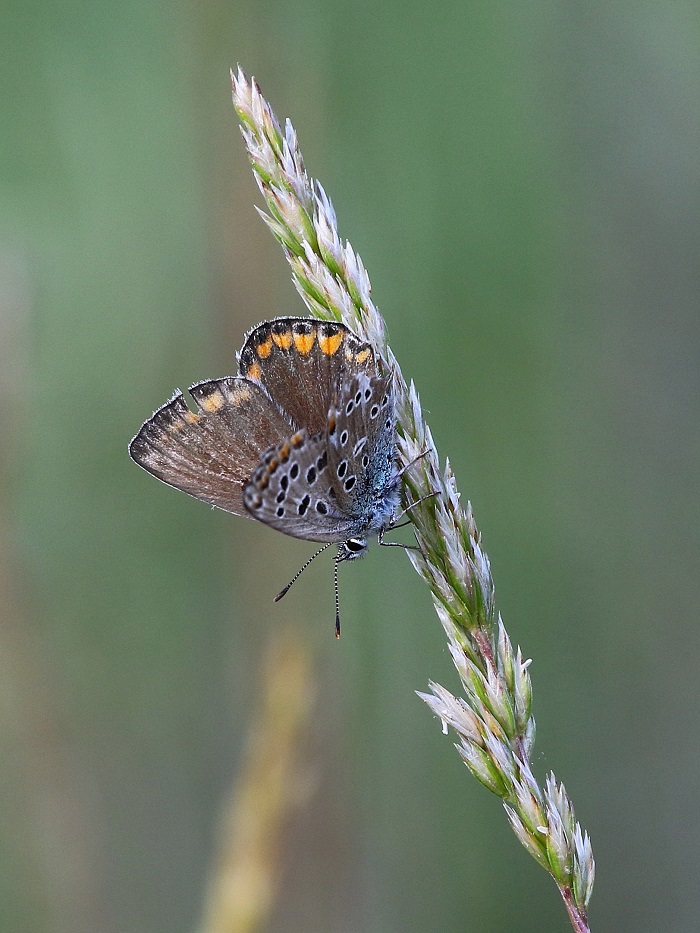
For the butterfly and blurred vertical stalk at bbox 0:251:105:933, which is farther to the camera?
blurred vertical stalk at bbox 0:251:105:933

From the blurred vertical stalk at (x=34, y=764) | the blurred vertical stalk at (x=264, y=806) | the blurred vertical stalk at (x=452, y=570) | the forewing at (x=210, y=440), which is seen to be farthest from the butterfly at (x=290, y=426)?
the blurred vertical stalk at (x=34, y=764)

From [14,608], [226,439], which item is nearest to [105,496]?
[14,608]

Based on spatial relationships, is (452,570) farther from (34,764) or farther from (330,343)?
(34,764)

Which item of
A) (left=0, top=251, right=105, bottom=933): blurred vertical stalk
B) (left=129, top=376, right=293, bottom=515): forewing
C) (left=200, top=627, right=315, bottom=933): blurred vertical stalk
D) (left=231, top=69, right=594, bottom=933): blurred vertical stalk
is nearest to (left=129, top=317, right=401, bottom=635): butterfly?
(left=129, top=376, right=293, bottom=515): forewing

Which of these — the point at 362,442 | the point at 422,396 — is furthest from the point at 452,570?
the point at 422,396

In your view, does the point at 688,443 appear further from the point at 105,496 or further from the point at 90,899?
the point at 90,899

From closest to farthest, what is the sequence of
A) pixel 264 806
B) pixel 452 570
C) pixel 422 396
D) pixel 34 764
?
pixel 452 570
pixel 264 806
pixel 34 764
pixel 422 396

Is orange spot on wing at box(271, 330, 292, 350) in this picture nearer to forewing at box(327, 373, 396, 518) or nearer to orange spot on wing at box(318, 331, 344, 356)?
orange spot on wing at box(318, 331, 344, 356)
